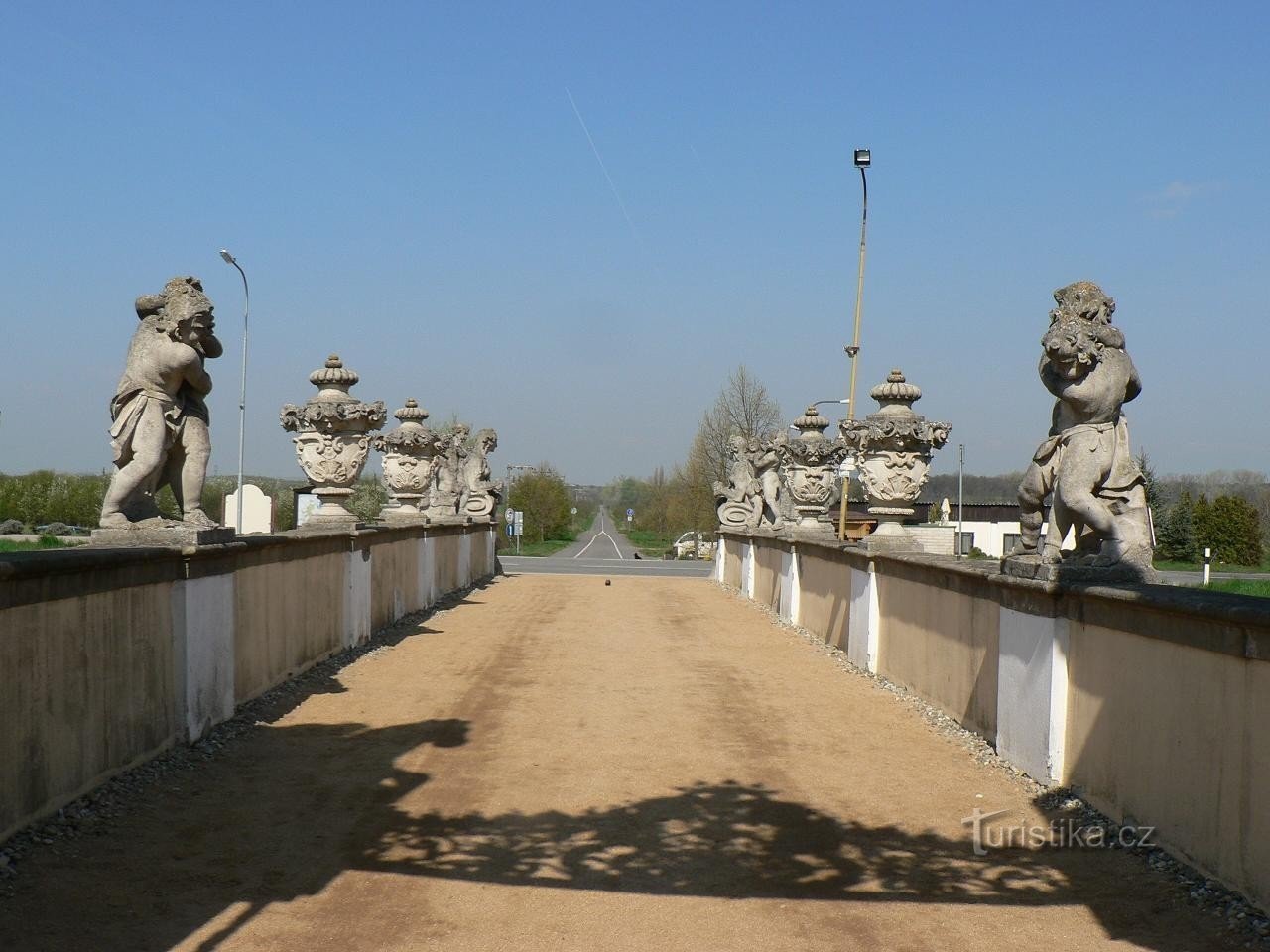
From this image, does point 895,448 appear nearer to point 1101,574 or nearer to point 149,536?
point 1101,574

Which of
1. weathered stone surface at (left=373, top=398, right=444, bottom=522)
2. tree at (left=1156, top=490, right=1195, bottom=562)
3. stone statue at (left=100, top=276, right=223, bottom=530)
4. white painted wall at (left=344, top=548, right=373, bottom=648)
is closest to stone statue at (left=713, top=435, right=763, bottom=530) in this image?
weathered stone surface at (left=373, top=398, right=444, bottom=522)

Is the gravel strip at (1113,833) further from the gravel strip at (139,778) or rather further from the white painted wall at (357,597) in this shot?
the white painted wall at (357,597)

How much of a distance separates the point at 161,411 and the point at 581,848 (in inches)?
187

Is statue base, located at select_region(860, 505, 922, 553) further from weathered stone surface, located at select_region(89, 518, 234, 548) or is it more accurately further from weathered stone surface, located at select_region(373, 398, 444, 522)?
weathered stone surface, located at select_region(373, 398, 444, 522)

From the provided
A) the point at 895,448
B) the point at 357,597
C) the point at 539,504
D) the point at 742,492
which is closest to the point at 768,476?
the point at 742,492

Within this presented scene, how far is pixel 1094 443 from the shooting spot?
27.8ft

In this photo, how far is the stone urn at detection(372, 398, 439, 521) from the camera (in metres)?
25.2

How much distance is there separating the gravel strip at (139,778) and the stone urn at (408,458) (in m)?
11.5

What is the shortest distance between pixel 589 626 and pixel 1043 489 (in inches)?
422

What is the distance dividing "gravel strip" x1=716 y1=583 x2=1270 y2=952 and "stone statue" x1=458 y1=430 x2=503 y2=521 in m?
20.7

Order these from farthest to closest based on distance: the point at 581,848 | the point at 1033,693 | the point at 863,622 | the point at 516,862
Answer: the point at 863,622 → the point at 1033,693 → the point at 581,848 → the point at 516,862

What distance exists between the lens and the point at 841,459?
1011 inches

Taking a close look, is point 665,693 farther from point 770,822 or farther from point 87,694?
point 87,694

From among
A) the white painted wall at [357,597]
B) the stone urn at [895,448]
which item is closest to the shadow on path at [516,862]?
the white painted wall at [357,597]
